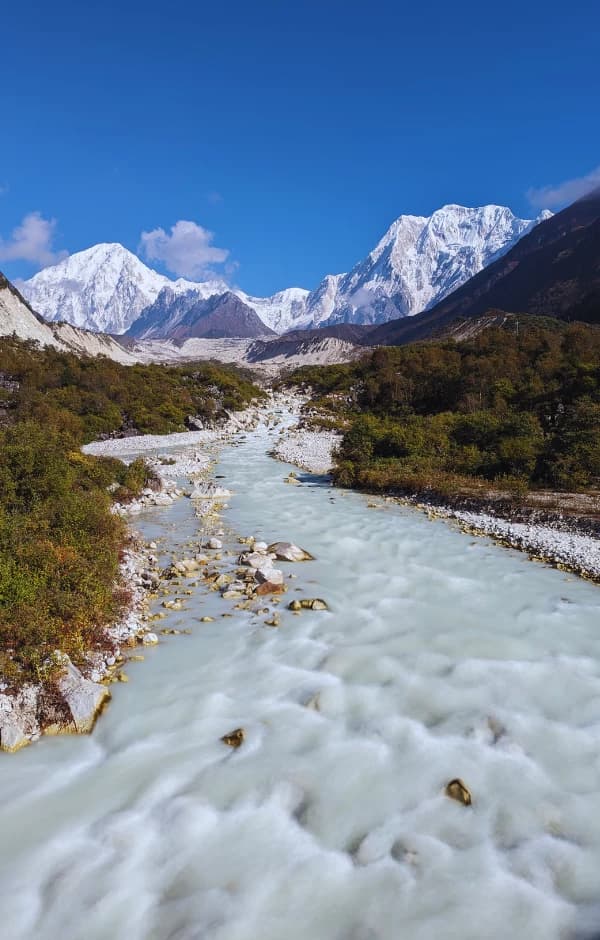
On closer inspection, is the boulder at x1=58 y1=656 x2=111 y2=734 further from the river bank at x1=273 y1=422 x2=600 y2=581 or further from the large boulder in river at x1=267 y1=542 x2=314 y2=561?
the river bank at x1=273 y1=422 x2=600 y2=581

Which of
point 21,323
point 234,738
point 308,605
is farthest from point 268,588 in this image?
point 21,323

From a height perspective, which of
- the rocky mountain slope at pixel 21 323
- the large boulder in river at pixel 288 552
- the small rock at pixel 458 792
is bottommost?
the small rock at pixel 458 792

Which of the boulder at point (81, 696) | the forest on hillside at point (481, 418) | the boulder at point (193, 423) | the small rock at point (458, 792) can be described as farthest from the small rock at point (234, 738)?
the boulder at point (193, 423)

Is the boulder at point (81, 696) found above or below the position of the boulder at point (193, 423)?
below

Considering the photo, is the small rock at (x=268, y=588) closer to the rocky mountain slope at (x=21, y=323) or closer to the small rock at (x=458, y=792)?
the small rock at (x=458, y=792)

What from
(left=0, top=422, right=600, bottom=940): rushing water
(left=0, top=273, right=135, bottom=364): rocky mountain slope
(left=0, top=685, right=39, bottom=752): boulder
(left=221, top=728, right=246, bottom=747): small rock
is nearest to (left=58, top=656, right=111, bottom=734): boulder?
(left=0, top=422, right=600, bottom=940): rushing water

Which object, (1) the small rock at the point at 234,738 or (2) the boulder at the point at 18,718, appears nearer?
(2) the boulder at the point at 18,718
